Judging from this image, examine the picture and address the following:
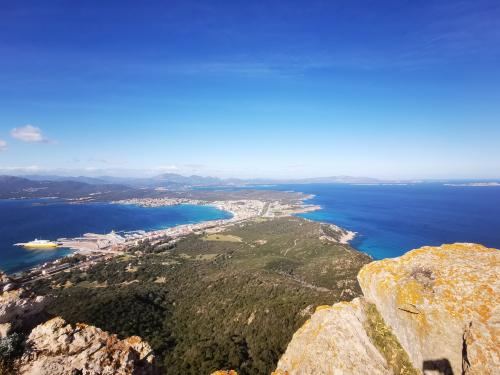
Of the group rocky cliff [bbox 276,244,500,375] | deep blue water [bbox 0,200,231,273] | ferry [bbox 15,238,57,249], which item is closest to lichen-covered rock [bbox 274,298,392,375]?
rocky cliff [bbox 276,244,500,375]

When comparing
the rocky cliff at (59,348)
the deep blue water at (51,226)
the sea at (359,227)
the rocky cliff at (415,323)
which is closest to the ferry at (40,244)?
the deep blue water at (51,226)

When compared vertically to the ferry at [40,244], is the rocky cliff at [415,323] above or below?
above

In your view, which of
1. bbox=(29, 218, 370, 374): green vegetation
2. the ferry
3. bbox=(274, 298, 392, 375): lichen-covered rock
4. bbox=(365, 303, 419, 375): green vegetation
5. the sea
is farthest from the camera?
the ferry

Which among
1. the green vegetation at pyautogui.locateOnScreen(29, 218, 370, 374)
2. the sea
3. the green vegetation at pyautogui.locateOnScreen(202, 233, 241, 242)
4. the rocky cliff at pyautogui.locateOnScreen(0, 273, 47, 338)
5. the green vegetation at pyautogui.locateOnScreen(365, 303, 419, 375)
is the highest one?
the rocky cliff at pyautogui.locateOnScreen(0, 273, 47, 338)

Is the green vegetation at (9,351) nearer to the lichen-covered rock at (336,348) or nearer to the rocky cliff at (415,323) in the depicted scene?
the lichen-covered rock at (336,348)

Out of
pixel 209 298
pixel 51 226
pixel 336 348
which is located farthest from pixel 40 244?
pixel 336 348

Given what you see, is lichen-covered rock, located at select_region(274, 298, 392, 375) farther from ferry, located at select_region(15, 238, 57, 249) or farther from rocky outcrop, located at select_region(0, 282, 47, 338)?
ferry, located at select_region(15, 238, 57, 249)
